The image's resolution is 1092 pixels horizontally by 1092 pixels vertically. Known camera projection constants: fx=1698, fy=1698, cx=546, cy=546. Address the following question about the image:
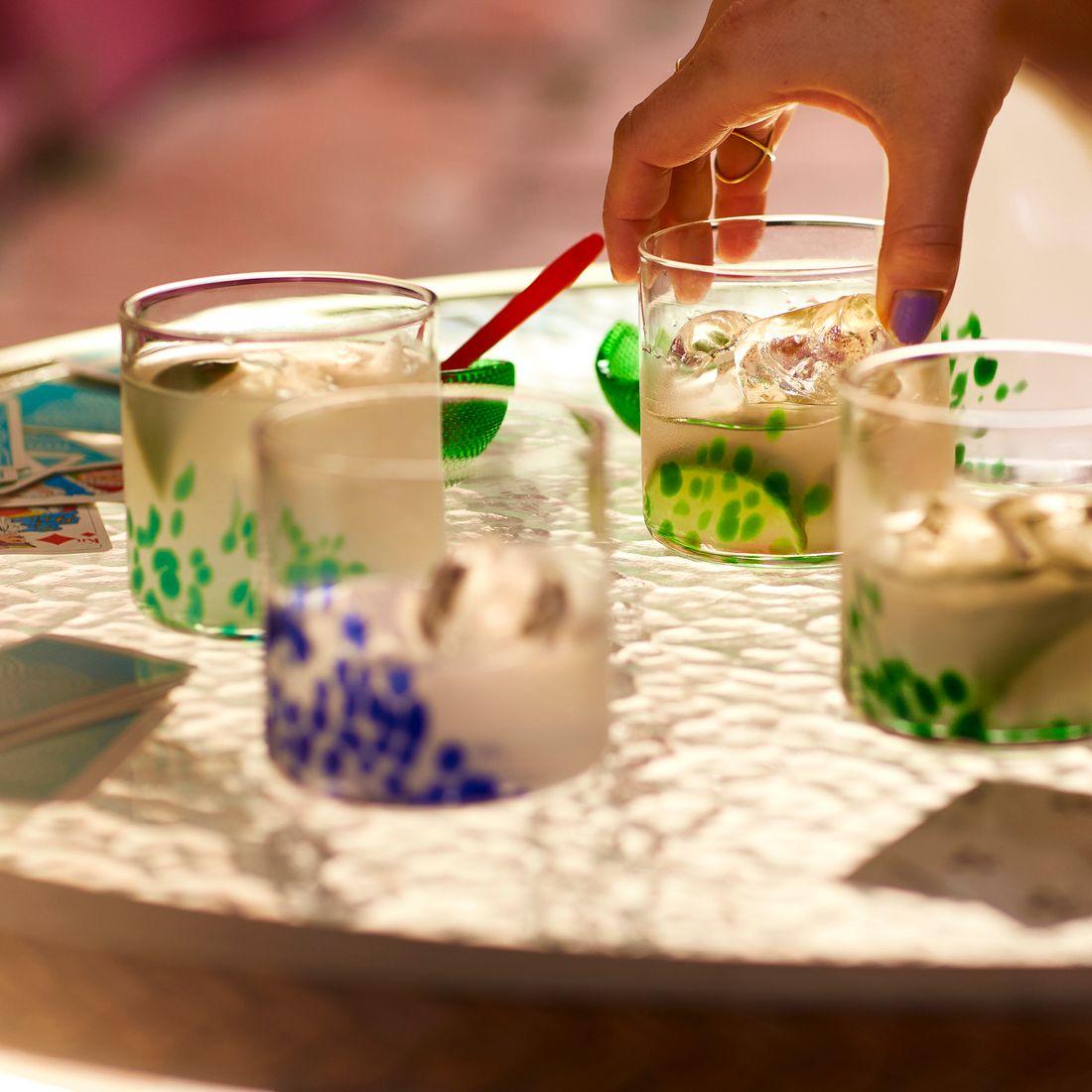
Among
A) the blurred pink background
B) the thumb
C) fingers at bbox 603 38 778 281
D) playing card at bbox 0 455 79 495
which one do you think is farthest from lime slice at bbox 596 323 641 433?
the blurred pink background

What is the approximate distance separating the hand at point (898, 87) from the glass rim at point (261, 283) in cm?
26

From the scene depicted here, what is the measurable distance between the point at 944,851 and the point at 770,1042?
135 millimetres

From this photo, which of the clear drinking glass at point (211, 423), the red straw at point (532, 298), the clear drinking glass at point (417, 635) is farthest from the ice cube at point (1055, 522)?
the red straw at point (532, 298)

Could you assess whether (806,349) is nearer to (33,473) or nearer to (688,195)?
(688,195)

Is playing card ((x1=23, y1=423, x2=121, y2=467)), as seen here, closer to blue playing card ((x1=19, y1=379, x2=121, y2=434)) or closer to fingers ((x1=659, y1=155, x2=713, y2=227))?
blue playing card ((x1=19, y1=379, x2=121, y2=434))

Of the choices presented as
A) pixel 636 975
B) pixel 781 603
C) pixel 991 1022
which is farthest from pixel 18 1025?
pixel 781 603

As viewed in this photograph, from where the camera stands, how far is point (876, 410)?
0.74m

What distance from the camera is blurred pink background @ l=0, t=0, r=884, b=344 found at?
4.18 m

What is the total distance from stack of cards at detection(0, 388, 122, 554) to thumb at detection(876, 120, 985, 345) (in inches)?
19.4

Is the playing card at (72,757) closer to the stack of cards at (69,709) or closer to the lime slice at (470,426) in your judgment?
the stack of cards at (69,709)

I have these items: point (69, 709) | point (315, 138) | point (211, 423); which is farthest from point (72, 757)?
point (315, 138)

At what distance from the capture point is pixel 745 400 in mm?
952

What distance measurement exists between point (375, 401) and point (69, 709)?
0.69ft

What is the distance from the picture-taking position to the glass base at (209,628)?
870mm
